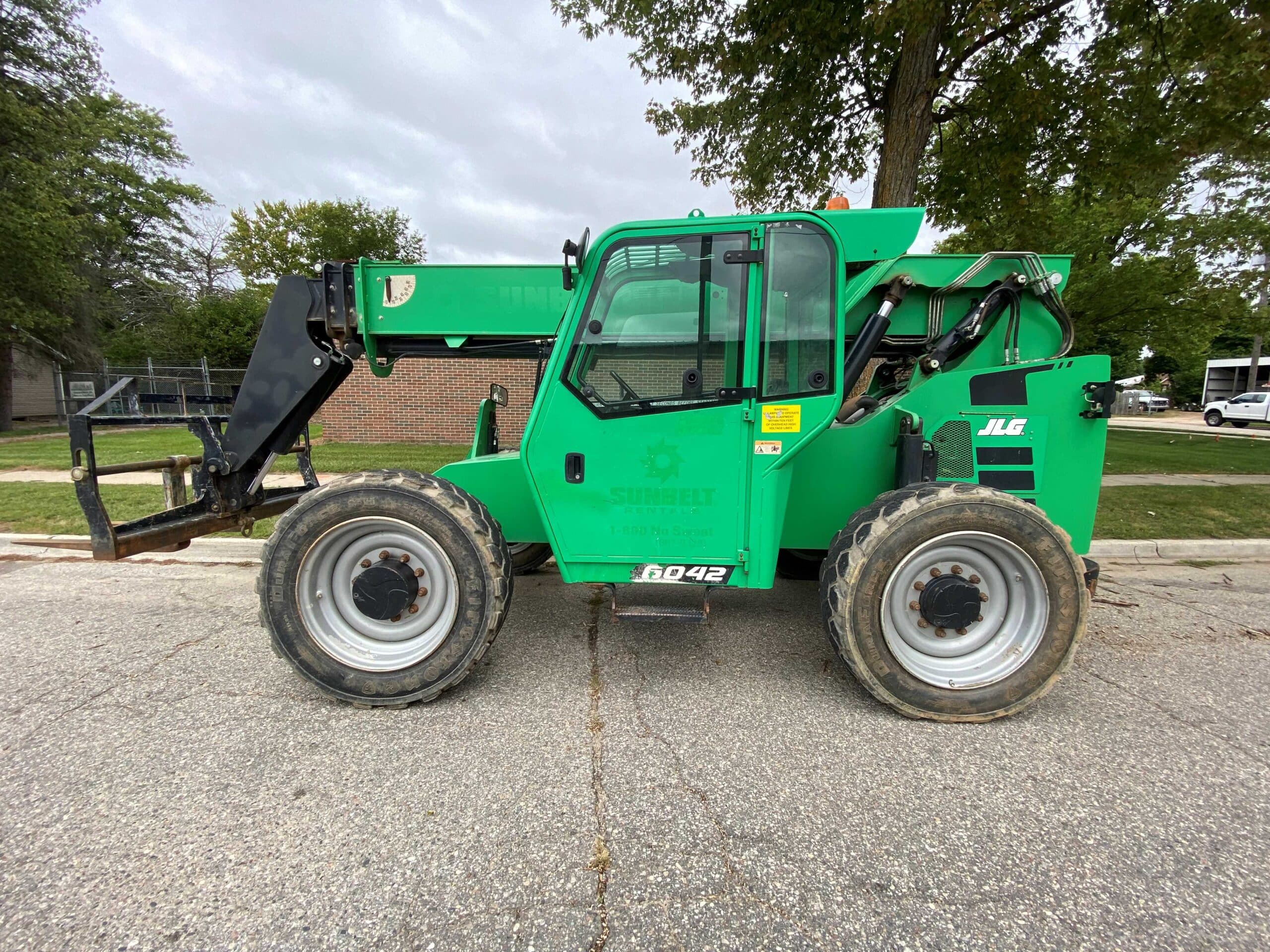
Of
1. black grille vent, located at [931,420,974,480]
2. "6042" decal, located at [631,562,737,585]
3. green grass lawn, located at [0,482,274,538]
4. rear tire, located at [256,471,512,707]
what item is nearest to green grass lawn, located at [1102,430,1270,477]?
black grille vent, located at [931,420,974,480]

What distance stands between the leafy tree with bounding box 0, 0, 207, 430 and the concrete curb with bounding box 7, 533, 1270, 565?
1457 cm

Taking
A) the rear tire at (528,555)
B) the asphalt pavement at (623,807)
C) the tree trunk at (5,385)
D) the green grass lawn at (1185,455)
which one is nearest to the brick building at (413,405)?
the rear tire at (528,555)

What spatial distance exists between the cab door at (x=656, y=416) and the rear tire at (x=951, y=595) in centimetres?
59

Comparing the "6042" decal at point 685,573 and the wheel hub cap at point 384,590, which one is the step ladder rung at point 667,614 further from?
the wheel hub cap at point 384,590

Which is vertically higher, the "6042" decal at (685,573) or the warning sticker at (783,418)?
the warning sticker at (783,418)

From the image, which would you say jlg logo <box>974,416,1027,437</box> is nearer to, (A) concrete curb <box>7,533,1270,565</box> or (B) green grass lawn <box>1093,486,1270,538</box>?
(A) concrete curb <box>7,533,1270,565</box>

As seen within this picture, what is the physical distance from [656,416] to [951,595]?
5.60 ft

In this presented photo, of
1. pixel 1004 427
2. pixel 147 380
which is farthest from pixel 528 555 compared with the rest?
pixel 147 380

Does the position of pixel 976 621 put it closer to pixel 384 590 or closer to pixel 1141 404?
pixel 384 590

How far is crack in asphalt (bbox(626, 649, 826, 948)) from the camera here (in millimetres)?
1685

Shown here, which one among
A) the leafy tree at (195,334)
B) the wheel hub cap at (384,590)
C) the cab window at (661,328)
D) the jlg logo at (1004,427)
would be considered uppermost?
the leafy tree at (195,334)

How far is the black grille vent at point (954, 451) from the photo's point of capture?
317 cm

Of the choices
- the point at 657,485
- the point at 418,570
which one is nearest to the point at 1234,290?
the point at 657,485

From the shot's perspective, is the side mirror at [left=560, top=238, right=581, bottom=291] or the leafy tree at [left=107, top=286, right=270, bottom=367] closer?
the side mirror at [left=560, top=238, right=581, bottom=291]
